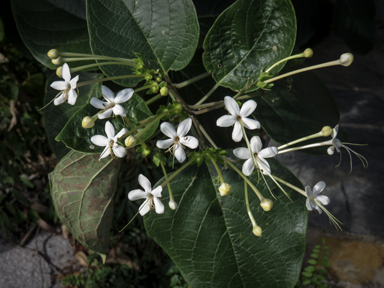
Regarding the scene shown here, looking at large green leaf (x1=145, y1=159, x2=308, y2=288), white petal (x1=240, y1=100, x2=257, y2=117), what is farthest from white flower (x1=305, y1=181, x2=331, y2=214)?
white petal (x1=240, y1=100, x2=257, y2=117)

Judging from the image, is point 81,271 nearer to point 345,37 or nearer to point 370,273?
point 370,273

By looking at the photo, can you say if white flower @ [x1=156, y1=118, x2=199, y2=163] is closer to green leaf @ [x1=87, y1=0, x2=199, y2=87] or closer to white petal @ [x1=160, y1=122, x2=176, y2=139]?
white petal @ [x1=160, y1=122, x2=176, y2=139]

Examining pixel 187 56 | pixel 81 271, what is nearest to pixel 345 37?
pixel 187 56

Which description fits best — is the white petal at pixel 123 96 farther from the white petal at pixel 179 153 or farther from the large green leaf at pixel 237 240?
the large green leaf at pixel 237 240

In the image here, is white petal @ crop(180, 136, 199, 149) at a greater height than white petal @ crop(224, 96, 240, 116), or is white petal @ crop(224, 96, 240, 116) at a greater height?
white petal @ crop(224, 96, 240, 116)

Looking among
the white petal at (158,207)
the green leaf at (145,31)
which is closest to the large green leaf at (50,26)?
the green leaf at (145,31)

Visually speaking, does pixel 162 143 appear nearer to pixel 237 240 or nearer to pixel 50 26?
pixel 237 240
